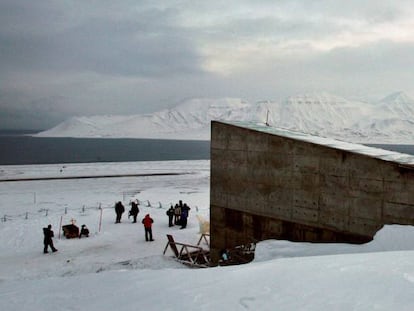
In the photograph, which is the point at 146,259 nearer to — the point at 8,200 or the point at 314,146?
the point at 314,146

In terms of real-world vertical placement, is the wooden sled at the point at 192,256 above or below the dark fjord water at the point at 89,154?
below

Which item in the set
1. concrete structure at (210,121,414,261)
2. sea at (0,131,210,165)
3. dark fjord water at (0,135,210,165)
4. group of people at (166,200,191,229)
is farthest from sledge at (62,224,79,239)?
dark fjord water at (0,135,210,165)

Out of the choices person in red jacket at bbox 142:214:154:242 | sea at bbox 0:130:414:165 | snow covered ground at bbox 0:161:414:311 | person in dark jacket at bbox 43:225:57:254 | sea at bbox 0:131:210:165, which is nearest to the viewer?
snow covered ground at bbox 0:161:414:311

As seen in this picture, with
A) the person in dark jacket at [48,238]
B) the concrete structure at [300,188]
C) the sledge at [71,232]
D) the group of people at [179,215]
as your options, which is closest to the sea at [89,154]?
the group of people at [179,215]

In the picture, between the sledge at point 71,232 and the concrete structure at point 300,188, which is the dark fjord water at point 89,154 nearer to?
the sledge at point 71,232

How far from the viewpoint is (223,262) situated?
1139 centimetres

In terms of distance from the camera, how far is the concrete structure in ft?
30.6

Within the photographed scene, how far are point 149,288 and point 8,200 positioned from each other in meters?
23.5

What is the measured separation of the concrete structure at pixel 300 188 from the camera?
932cm

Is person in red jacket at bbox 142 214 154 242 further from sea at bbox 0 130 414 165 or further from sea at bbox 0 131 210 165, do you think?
sea at bbox 0 130 414 165

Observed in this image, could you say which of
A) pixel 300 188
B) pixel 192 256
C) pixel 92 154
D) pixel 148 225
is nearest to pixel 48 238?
pixel 148 225

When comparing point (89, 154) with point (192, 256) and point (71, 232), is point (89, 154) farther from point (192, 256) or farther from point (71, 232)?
point (192, 256)

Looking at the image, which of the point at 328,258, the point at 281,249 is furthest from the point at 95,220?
the point at 328,258

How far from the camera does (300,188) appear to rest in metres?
10.6
